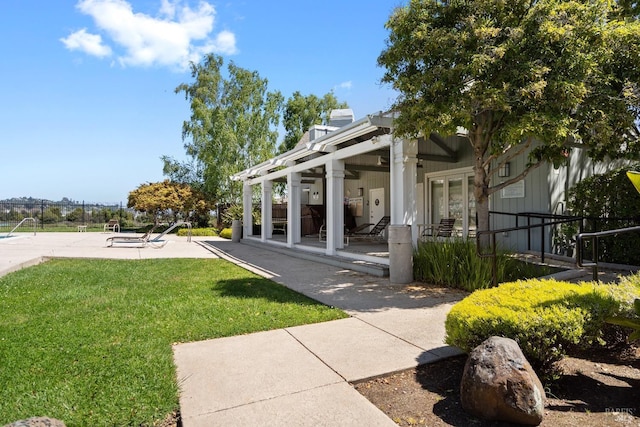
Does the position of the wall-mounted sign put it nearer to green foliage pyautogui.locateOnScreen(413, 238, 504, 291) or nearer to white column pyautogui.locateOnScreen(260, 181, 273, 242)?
green foliage pyautogui.locateOnScreen(413, 238, 504, 291)

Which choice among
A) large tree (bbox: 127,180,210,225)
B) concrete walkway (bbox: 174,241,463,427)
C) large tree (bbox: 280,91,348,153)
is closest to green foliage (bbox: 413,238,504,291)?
concrete walkway (bbox: 174,241,463,427)

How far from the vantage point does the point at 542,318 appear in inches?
110

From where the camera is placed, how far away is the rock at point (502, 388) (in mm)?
2262

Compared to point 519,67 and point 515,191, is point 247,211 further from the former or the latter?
point 519,67

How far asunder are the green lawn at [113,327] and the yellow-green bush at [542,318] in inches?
80.3

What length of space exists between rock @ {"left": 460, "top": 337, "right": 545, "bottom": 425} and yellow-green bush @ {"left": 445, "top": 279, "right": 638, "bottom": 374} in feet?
1.05

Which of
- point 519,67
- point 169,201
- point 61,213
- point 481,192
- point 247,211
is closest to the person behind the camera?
point 519,67

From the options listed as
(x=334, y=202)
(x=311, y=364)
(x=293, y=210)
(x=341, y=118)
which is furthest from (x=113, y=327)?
Answer: (x=341, y=118)

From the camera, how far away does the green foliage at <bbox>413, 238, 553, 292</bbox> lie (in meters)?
6.08

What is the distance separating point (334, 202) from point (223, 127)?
650 inches

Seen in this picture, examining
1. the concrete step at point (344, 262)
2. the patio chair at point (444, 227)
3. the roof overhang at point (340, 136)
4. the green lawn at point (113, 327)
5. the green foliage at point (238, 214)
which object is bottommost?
the green lawn at point (113, 327)

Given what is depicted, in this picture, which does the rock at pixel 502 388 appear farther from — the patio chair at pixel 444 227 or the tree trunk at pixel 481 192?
the patio chair at pixel 444 227

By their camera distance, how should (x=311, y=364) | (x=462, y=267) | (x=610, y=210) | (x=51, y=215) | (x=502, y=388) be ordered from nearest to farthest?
1. (x=502, y=388)
2. (x=311, y=364)
3. (x=462, y=267)
4. (x=610, y=210)
5. (x=51, y=215)

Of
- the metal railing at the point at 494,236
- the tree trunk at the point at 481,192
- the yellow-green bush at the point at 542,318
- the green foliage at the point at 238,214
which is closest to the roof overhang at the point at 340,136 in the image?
the tree trunk at the point at 481,192
